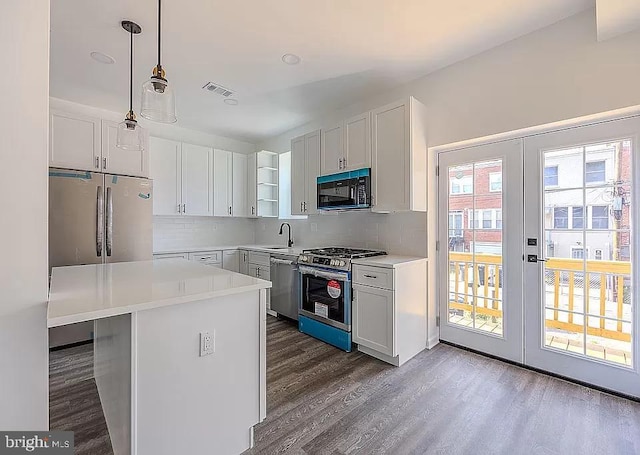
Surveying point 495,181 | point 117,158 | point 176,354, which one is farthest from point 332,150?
point 176,354

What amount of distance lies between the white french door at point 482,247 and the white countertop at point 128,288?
7.16ft

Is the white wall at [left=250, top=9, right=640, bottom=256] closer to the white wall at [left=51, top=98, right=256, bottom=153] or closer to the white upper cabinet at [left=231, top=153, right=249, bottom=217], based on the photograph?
the white upper cabinet at [left=231, top=153, right=249, bottom=217]

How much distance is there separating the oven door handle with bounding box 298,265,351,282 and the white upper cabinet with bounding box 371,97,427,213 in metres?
0.79

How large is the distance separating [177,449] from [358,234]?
2803 millimetres

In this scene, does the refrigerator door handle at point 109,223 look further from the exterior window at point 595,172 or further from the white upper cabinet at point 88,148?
the exterior window at point 595,172

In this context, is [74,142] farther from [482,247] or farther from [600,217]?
[600,217]

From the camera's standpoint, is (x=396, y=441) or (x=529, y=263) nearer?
(x=396, y=441)

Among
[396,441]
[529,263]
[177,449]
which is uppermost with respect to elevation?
[529,263]

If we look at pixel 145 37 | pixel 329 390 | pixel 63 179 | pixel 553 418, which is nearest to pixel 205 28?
pixel 145 37

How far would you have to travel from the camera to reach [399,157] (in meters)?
2.91

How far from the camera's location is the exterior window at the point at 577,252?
7.59ft

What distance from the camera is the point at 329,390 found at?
88.9 inches

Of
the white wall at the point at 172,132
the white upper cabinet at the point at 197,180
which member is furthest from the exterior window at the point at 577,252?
the white wall at the point at 172,132

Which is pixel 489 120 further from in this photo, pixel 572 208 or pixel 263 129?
pixel 263 129
